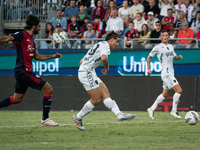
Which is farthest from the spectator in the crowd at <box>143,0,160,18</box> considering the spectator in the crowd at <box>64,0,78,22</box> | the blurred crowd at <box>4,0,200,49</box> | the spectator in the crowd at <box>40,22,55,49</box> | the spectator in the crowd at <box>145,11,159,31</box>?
the spectator in the crowd at <box>40,22,55,49</box>

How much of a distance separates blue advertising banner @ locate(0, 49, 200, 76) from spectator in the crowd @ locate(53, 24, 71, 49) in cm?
29

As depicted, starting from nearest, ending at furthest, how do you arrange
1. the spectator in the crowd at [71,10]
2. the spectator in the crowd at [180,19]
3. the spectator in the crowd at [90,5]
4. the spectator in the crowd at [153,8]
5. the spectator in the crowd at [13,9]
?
the spectator in the crowd at [180,19] < the spectator in the crowd at [153,8] < the spectator in the crowd at [71,10] < the spectator in the crowd at [13,9] < the spectator in the crowd at [90,5]

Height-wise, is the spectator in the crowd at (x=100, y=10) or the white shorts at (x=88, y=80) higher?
the spectator in the crowd at (x=100, y=10)

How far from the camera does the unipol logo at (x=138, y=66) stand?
14156mm

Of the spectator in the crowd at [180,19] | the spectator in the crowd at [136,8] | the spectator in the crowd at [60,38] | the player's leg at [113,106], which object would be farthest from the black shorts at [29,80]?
the spectator in the crowd at [136,8]

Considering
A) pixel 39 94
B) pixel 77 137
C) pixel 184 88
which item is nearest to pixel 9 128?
pixel 77 137

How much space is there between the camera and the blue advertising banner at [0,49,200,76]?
14031 mm

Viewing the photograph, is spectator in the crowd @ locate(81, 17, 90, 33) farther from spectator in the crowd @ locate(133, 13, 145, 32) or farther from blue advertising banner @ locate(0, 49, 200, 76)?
spectator in the crowd @ locate(133, 13, 145, 32)

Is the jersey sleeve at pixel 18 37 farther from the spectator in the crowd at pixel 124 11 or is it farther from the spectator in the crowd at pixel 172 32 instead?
the spectator in the crowd at pixel 124 11

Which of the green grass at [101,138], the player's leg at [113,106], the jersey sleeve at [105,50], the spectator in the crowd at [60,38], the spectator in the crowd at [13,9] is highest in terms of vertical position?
the spectator in the crowd at [13,9]

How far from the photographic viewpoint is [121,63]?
1442 centimetres

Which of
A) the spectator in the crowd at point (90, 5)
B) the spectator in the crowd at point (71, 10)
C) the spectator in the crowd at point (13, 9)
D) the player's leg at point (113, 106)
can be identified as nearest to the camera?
the player's leg at point (113, 106)

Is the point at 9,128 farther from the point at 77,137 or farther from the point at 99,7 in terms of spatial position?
the point at 99,7

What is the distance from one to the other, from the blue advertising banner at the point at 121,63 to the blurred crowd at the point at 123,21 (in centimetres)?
31
